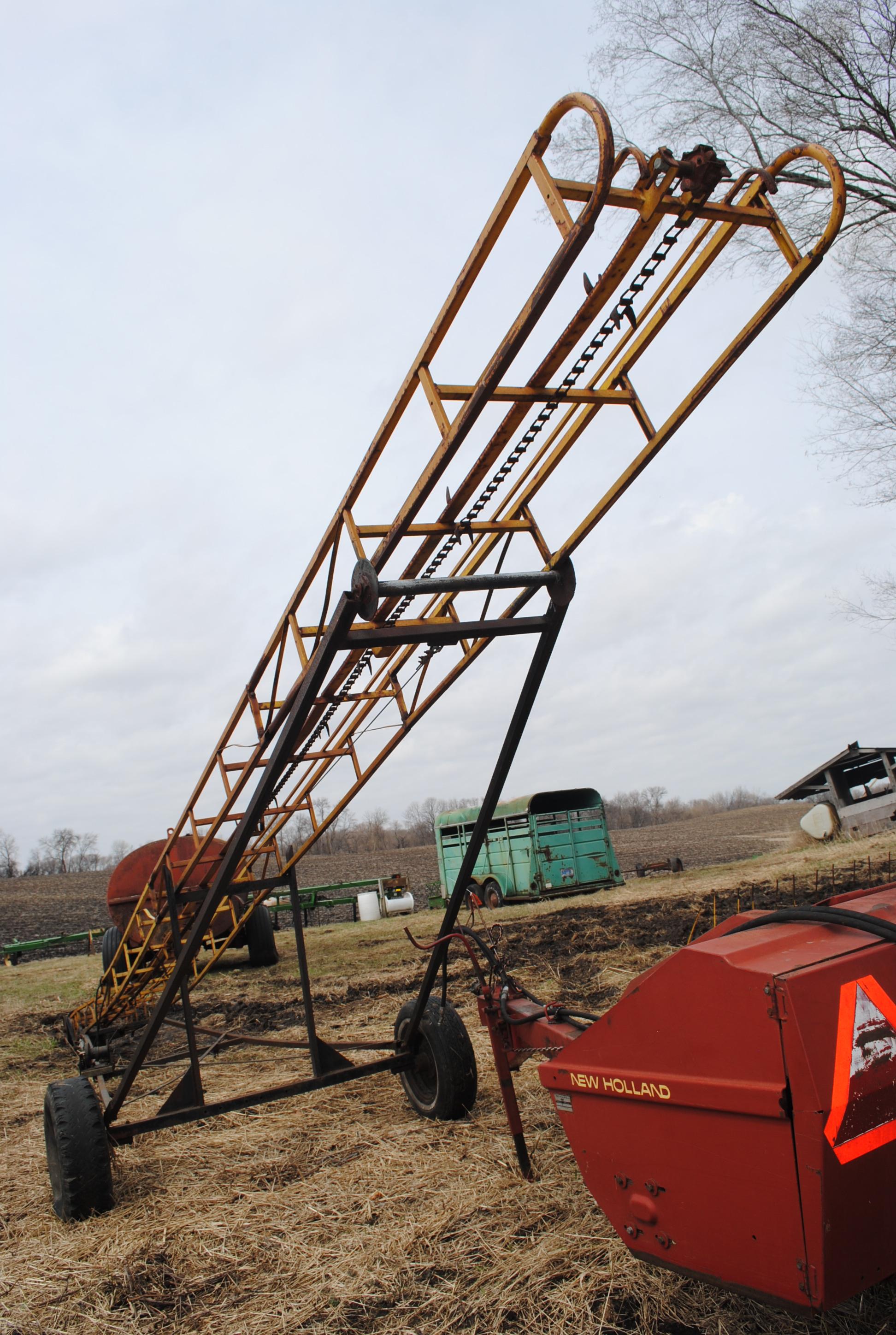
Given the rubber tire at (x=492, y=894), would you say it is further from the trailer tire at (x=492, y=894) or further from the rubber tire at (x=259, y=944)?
the rubber tire at (x=259, y=944)

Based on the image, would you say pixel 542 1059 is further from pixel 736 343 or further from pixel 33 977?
pixel 33 977

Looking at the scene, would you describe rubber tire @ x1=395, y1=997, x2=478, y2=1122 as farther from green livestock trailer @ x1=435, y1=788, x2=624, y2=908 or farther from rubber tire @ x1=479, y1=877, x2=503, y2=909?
rubber tire @ x1=479, y1=877, x2=503, y2=909

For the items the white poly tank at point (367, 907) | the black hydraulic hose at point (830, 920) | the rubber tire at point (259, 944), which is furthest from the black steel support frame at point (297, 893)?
the white poly tank at point (367, 907)

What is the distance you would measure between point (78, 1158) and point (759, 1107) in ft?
13.2

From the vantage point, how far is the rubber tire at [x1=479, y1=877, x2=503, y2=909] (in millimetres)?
21641

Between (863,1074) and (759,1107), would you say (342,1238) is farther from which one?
(863,1074)

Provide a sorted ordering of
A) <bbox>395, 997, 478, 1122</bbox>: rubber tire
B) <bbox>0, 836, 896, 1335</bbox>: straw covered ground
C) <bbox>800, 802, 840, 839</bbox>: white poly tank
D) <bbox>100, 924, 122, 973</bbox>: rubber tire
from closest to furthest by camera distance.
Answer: <bbox>0, 836, 896, 1335</bbox>: straw covered ground, <bbox>395, 997, 478, 1122</bbox>: rubber tire, <bbox>100, 924, 122, 973</bbox>: rubber tire, <bbox>800, 802, 840, 839</bbox>: white poly tank

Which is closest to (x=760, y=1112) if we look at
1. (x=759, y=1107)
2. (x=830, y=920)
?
(x=759, y=1107)

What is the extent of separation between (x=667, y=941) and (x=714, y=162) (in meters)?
10.0

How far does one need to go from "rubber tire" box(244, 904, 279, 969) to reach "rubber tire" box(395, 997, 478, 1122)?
33.7 ft

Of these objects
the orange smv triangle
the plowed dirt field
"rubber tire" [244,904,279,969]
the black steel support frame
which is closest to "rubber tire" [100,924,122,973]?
"rubber tire" [244,904,279,969]

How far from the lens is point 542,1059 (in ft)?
17.1

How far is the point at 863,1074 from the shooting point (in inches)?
103

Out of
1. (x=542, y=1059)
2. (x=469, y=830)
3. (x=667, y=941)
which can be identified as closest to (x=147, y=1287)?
(x=542, y=1059)
